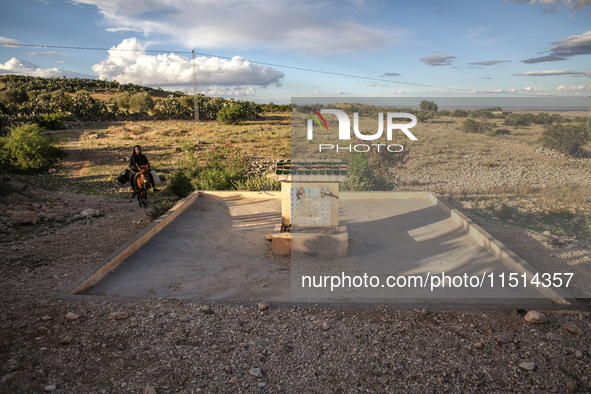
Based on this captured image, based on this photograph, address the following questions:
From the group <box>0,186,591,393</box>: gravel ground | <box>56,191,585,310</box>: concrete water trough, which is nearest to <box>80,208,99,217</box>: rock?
<box>56,191,585,310</box>: concrete water trough

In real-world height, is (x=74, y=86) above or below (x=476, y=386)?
above

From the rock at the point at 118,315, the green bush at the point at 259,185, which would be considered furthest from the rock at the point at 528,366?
the green bush at the point at 259,185

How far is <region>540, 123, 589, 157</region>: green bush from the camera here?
1600cm

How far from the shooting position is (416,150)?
2036 centimetres

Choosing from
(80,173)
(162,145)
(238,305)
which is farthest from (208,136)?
(238,305)

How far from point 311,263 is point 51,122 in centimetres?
2870

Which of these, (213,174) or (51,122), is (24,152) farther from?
(51,122)

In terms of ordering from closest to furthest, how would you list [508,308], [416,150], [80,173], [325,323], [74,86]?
1. [325,323]
2. [508,308]
3. [80,173]
4. [416,150]
5. [74,86]

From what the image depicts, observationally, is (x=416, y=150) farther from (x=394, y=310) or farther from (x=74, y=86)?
(x=74, y=86)

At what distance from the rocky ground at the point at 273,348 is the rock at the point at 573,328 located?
0.04 ft

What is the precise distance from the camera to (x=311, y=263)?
208 inches

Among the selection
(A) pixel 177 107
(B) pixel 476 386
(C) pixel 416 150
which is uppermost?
(A) pixel 177 107

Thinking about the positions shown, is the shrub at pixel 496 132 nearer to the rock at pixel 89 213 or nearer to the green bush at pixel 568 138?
the green bush at pixel 568 138

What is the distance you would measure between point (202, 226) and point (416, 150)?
16.3 m
